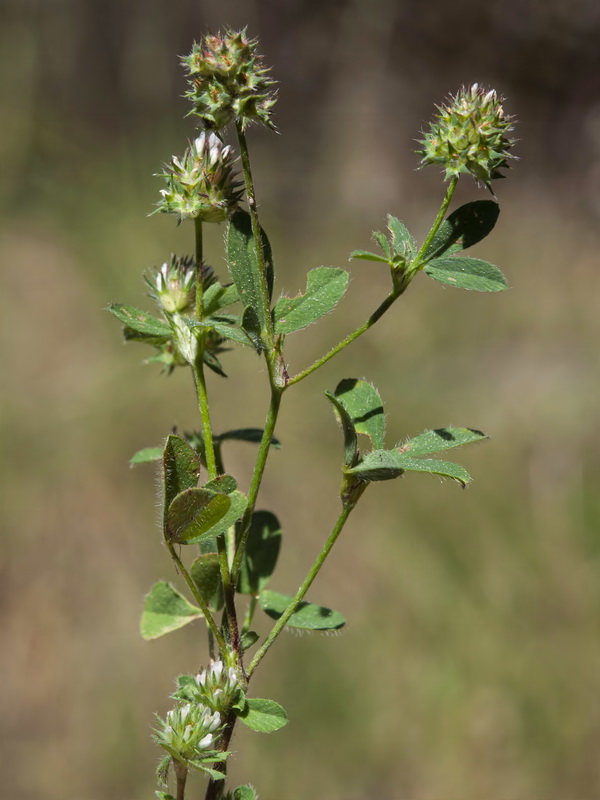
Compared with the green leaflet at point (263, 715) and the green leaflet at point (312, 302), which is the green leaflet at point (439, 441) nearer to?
the green leaflet at point (312, 302)

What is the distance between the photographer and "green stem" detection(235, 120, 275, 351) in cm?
69

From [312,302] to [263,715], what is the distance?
0.41 meters

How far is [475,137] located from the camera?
0.74 metres

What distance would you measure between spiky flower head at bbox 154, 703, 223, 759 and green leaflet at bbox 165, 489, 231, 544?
15 centimetres

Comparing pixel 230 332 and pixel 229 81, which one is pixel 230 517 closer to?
pixel 230 332

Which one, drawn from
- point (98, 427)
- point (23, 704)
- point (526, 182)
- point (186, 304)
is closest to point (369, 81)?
point (526, 182)

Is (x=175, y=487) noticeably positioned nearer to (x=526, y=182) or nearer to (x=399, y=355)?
(x=399, y=355)

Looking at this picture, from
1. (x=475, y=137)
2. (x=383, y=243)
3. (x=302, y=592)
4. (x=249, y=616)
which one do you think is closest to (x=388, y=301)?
(x=383, y=243)

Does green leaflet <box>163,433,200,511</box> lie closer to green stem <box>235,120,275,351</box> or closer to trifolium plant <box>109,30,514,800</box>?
trifolium plant <box>109,30,514,800</box>

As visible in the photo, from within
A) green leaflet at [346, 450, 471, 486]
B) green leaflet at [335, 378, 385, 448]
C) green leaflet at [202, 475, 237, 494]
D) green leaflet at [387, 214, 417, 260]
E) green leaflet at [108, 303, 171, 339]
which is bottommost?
green leaflet at [202, 475, 237, 494]

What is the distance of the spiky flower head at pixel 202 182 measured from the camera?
2.51 feet

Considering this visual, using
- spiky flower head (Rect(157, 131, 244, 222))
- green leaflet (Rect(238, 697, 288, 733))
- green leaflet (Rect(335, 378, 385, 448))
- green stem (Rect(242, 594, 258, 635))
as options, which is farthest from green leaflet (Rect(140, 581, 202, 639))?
spiky flower head (Rect(157, 131, 244, 222))

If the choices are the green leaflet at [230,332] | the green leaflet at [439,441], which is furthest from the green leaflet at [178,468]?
the green leaflet at [439,441]

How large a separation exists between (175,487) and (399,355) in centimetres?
376
